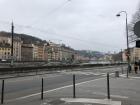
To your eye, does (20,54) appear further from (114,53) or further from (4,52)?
(114,53)

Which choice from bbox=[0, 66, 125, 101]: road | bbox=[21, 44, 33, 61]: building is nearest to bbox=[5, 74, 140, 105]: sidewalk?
bbox=[0, 66, 125, 101]: road

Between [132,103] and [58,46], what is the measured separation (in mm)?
150163

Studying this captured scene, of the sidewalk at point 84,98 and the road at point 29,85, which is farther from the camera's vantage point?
the road at point 29,85

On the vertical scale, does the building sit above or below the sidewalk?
above

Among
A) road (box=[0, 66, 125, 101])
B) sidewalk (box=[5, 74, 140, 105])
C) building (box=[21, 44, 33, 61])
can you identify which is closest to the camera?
sidewalk (box=[5, 74, 140, 105])

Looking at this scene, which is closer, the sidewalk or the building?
the sidewalk

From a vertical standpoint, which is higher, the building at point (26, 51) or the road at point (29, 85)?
the building at point (26, 51)

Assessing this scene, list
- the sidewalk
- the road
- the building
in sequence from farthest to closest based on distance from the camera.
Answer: the building, the road, the sidewalk

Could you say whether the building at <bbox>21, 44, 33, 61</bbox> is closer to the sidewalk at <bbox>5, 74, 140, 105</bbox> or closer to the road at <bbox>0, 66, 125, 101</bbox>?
the road at <bbox>0, 66, 125, 101</bbox>

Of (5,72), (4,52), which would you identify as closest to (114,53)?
(4,52)

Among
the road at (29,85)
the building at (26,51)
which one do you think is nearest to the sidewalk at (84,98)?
the road at (29,85)

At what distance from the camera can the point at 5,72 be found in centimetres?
3884

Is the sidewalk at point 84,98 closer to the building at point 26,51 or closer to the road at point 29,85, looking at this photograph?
the road at point 29,85

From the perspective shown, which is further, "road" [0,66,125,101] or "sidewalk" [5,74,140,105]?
"road" [0,66,125,101]
